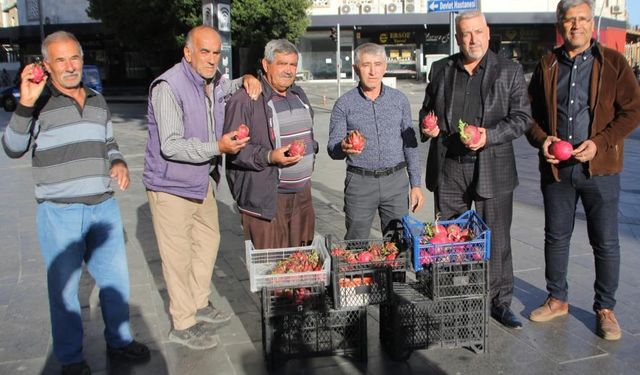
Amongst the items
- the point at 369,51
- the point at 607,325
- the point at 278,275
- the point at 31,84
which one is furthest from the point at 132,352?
the point at 607,325

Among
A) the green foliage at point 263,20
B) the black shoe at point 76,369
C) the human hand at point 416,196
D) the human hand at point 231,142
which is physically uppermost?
the green foliage at point 263,20

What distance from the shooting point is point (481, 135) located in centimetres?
384

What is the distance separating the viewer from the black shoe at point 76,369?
12.0 feet

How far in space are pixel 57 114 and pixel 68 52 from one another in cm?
34

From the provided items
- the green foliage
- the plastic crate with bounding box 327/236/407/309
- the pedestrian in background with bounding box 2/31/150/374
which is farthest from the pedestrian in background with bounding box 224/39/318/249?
the green foliage

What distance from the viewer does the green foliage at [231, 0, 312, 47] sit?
2497cm

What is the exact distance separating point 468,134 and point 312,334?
152 centimetres

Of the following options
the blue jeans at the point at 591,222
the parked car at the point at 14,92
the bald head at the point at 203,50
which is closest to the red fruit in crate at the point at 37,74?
the bald head at the point at 203,50

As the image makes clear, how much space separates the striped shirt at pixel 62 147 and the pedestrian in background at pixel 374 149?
158 cm

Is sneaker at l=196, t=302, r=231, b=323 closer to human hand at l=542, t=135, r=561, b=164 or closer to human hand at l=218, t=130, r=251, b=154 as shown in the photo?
human hand at l=218, t=130, r=251, b=154

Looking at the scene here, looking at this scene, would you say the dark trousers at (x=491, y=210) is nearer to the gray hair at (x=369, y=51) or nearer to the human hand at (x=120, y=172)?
the gray hair at (x=369, y=51)

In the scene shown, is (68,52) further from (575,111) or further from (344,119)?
(575,111)

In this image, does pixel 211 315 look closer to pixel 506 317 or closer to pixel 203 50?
pixel 203 50

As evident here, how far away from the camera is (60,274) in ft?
11.7
